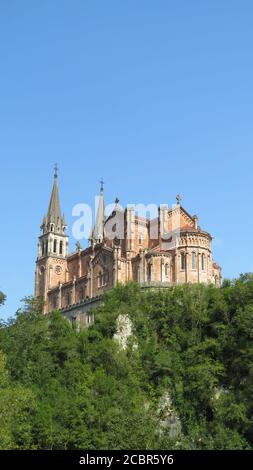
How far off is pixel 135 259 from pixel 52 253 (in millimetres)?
19160

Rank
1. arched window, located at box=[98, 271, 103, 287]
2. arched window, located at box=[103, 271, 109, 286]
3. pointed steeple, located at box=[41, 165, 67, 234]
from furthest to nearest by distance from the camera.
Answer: pointed steeple, located at box=[41, 165, 67, 234]
arched window, located at box=[98, 271, 103, 287]
arched window, located at box=[103, 271, 109, 286]

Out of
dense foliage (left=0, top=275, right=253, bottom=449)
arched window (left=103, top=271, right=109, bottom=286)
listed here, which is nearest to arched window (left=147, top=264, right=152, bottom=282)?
dense foliage (left=0, top=275, right=253, bottom=449)

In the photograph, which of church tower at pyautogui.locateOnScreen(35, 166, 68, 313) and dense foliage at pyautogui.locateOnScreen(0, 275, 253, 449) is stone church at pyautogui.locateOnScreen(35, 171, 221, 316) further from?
dense foliage at pyautogui.locateOnScreen(0, 275, 253, 449)

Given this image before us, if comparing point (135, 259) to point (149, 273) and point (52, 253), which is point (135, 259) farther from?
point (52, 253)

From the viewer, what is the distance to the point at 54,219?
9881 centimetres

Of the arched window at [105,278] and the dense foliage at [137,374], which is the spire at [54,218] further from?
the dense foliage at [137,374]

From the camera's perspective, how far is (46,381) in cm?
6022

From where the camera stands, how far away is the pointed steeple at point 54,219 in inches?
3861

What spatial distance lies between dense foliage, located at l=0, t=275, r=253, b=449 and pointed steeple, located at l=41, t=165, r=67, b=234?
28.4 meters

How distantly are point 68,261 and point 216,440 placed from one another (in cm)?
4555

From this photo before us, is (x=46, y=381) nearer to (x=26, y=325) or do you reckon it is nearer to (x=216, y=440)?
(x=26, y=325)

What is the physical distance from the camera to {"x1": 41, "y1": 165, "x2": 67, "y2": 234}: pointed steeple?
322ft

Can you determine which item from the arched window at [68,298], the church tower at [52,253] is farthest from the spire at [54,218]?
the arched window at [68,298]

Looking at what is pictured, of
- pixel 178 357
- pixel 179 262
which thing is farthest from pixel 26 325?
pixel 179 262
